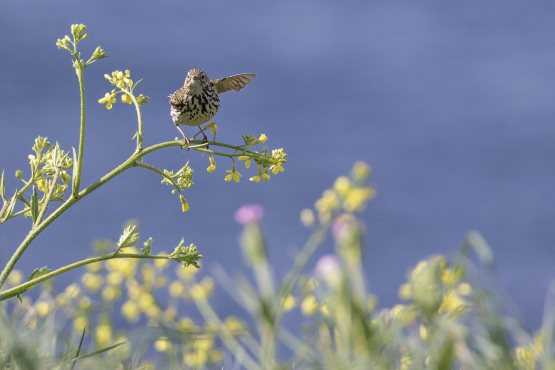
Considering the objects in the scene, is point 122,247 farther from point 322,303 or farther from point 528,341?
point 528,341

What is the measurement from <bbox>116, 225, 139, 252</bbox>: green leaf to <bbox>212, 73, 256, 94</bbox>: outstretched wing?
103 inches

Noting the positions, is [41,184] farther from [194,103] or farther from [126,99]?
[194,103]

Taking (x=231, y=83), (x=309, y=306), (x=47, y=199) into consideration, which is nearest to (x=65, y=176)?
(x=47, y=199)

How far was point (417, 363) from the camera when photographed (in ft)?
4.40

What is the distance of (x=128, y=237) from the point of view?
2484mm

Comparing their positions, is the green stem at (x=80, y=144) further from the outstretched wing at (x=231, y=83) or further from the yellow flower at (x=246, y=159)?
the outstretched wing at (x=231, y=83)

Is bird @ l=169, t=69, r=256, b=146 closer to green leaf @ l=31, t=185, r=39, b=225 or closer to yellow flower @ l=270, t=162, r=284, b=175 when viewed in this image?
yellow flower @ l=270, t=162, r=284, b=175

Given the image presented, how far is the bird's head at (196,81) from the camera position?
14.5 ft

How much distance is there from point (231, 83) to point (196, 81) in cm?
55

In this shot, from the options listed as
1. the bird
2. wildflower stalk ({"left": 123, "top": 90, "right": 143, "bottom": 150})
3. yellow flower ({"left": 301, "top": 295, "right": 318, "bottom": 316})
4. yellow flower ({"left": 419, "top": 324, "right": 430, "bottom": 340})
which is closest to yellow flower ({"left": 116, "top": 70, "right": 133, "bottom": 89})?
wildflower stalk ({"left": 123, "top": 90, "right": 143, "bottom": 150})

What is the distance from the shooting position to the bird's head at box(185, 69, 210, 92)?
4.42 m

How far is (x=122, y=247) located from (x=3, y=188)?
0.70 m

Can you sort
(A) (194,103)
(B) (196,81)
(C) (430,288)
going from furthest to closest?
(B) (196,81) < (A) (194,103) < (C) (430,288)

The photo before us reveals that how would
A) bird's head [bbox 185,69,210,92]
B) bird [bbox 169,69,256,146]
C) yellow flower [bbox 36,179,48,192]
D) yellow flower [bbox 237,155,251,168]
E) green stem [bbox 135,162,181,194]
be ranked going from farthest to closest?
bird's head [bbox 185,69,210,92]
bird [bbox 169,69,256,146]
yellow flower [bbox 237,155,251,168]
yellow flower [bbox 36,179,48,192]
green stem [bbox 135,162,181,194]
